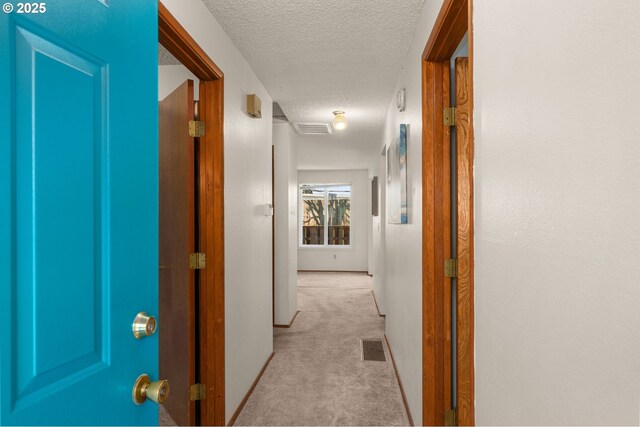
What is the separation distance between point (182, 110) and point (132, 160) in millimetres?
1494

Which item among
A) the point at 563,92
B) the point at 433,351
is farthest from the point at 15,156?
the point at 433,351

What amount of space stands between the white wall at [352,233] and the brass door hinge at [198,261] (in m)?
7.05

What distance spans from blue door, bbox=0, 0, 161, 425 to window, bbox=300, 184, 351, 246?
8423 millimetres

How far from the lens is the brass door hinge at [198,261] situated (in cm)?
222

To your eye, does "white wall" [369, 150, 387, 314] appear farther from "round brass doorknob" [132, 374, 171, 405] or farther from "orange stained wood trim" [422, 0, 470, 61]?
"round brass doorknob" [132, 374, 171, 405]

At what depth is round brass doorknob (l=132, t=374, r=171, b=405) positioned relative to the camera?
90 centimetres

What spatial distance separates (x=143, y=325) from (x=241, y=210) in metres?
1.74

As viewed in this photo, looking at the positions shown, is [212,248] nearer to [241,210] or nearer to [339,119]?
[241,210]

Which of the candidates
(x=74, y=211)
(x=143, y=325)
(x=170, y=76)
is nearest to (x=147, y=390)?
(x=143, y=325)

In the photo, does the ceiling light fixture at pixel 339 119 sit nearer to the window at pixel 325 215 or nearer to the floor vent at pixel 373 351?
the floor vent at pixel 373 351

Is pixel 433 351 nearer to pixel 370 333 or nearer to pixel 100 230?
pixel 100 230

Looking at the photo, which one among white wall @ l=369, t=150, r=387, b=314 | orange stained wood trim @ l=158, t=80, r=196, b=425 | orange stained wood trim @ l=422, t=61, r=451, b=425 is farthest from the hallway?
orange stained wood trim @ l=422, t=61, r=451, b=425

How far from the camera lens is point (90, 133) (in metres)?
0.77

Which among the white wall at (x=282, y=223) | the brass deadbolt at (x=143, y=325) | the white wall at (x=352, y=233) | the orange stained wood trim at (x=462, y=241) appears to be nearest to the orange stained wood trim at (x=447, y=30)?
the orange stained wood trim at (x=462, y=241)
